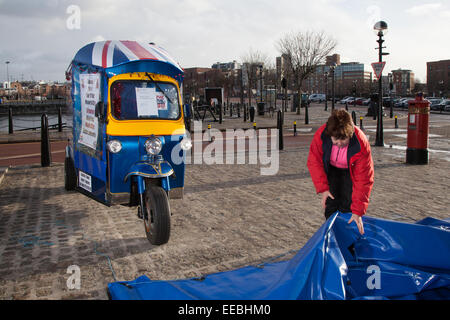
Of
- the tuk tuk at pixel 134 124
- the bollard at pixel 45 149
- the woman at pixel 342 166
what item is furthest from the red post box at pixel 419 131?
the bollard at pixel 45 149

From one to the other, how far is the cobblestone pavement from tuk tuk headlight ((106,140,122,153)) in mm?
1247

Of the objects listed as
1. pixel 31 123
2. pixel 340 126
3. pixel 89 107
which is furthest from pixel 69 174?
pixel 31 123

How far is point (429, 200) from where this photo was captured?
751cm

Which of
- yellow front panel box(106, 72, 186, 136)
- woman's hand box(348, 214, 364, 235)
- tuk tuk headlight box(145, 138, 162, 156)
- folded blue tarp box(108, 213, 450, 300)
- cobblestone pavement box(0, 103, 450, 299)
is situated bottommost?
cobblestone pavement box(0, 103, 450, 299)

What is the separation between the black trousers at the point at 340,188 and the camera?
432 centimetres

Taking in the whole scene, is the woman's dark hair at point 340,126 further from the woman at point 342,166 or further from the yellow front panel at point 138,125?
the yellow front panel at point 138,125

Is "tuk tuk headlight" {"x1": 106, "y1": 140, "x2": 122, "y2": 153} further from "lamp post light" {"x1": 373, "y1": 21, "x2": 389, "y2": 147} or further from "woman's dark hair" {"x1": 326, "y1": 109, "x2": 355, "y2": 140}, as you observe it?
"lamp post light" {"x1": 373, "y1": 21, "x2": 389, "y2": 147}

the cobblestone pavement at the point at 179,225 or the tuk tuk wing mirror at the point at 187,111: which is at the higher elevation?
the tuk tuk wing mirror at the point at 187,111

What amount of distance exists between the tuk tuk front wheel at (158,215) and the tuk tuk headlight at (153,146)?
628 millimetres

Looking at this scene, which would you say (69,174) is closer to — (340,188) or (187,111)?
(187,111)

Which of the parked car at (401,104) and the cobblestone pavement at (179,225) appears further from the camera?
the parked car at (401,104)

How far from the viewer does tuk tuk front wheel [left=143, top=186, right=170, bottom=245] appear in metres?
5.20

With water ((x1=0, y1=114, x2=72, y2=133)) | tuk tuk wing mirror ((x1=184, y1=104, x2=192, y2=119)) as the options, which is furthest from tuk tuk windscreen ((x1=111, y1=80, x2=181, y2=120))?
water ((x1=0, y1=114, x2=72, y2=133))

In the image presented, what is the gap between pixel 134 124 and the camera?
19.7 feet
